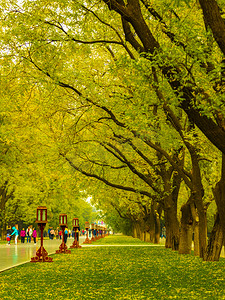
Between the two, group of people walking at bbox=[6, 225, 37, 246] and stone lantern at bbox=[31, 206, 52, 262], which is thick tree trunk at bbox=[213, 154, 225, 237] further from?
group of people walking at bbox=[6, 225, 37, 246]

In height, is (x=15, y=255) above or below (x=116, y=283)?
above

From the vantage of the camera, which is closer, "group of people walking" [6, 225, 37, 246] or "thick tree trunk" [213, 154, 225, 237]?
"thick tree trunk" [213, 154, 225, 237]

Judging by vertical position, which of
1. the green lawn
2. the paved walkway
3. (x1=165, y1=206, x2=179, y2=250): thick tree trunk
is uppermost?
(x1=165, y1=206, x2=179, y2=250): thick tree trunk

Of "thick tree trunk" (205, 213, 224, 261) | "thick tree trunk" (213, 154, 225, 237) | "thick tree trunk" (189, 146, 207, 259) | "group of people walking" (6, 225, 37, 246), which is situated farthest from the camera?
"group of people walking" (6, 225, 37, 246)

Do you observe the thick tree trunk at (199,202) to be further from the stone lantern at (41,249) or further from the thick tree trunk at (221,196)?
the stone lantern at (41,249)

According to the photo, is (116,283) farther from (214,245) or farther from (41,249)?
(41,249)

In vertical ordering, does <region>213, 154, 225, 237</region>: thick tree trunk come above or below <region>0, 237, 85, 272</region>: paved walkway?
above

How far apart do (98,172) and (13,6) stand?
569 inches

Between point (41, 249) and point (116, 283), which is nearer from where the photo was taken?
point (116, 283)

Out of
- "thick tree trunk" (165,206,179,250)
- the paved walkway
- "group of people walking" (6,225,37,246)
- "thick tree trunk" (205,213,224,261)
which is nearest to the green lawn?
"thick tree trunk" (205,213,224,261)

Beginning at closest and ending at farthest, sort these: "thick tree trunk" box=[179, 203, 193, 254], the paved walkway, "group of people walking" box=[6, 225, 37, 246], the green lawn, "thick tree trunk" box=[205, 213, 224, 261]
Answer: the green lawn → "thick tree trunk" box=[205, 213, 224, 261] → the paved walkway → "thick tree trunk" box=[179, 203, 193, 254] → "group of people walking" box=[6, 225, 37, 246]

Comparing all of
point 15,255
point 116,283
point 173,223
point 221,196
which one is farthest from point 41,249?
point 116,283

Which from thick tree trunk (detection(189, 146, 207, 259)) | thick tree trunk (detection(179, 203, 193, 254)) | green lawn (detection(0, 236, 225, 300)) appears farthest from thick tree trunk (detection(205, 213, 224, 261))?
thick tree trunk (detection(179, 203, 193, 254))

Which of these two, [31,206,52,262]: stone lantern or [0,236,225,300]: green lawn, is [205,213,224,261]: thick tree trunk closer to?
[0,236,225,300]: green lawn
